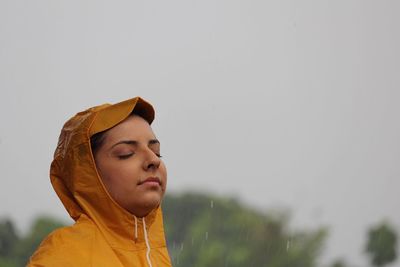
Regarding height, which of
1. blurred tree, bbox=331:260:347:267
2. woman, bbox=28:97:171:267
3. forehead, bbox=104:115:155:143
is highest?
forehead, bbox=104:115:155:143

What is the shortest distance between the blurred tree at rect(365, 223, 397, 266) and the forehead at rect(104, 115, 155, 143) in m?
3.85

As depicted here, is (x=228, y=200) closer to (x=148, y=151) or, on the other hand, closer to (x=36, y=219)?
(x=36, y=219)

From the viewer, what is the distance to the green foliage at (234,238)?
409 centimetres

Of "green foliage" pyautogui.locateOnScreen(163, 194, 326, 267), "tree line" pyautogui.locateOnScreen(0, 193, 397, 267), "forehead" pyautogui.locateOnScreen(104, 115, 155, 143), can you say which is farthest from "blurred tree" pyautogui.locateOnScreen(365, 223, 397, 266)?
"forehead" pyautogui.locateOnScreen(104, 115, 155, 143)

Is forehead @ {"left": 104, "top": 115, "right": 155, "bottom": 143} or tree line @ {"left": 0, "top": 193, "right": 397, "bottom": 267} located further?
tree line @ {"left": 0, "top": 193, "right": 397, "bottom": 267}

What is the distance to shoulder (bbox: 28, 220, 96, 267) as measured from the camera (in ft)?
3.78

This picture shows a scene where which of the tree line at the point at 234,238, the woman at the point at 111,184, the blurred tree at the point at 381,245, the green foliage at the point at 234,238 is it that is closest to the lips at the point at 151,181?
the woman at the point at 111,184

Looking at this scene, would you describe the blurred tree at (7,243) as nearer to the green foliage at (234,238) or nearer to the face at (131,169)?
the green foliage at (234,238)

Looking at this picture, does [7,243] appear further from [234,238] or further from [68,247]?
[68,247]

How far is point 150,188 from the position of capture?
124 centimetres

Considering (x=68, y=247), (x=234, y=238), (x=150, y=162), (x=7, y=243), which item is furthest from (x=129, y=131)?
(x=234, y=238)

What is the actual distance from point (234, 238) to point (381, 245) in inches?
46.8

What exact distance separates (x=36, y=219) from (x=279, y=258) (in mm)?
1765

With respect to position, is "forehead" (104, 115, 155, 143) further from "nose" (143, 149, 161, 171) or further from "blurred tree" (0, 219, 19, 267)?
"blurred tree" (0, 219, 19, 267)
